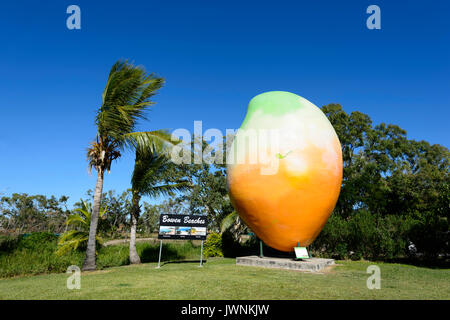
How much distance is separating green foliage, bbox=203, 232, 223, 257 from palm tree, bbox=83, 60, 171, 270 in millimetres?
7105

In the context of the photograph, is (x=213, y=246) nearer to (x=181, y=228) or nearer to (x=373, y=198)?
(x=181, y=228)

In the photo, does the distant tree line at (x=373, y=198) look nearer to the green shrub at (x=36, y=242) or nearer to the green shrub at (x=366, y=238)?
the green shrub at (x=366, y=238)

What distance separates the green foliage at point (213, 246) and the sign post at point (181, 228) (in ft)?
16.5

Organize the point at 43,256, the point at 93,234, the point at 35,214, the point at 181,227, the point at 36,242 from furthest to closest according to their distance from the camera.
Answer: the point at 35,214 → the point at 36,242 → the point at 43,256 → the point at 181,227 → the point at 93,234

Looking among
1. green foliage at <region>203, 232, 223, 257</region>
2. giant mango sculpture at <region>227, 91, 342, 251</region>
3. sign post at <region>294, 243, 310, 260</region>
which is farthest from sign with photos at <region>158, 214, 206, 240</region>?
green foliage at <region>203, 232, 223, 257</region>

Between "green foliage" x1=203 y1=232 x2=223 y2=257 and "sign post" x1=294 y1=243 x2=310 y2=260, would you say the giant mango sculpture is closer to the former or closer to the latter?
"sign post" x1=294 y1=243 x2=310 y2=260

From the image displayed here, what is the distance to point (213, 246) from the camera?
16.0 m

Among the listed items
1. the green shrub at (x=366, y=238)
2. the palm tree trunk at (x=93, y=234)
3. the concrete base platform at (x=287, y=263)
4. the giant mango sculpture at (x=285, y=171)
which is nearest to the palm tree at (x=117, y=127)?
the palm tree trunk at (x=93, y=234)

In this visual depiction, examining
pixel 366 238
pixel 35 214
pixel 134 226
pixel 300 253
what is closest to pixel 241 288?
pixel 300 253

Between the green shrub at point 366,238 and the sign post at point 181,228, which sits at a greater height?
the sign post at point 181,228

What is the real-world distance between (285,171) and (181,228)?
481cm

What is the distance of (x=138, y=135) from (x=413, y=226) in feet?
41.6

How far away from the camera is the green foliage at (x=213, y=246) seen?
15.8 meters
